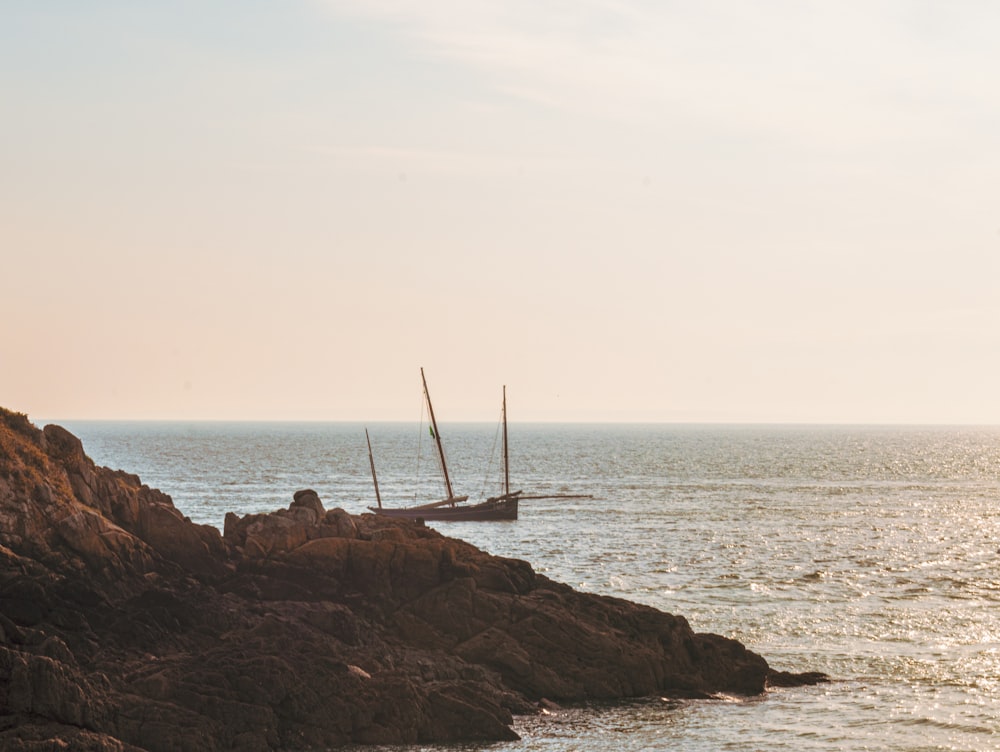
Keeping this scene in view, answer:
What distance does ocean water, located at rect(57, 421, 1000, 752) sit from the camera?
32.7m

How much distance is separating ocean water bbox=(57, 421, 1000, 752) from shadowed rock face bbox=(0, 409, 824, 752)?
184 cm

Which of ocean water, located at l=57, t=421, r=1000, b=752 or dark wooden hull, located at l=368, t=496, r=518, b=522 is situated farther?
dark wooden hull, located at l=368, t=496, r=518, b=522

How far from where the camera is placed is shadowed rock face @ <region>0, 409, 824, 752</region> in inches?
1120

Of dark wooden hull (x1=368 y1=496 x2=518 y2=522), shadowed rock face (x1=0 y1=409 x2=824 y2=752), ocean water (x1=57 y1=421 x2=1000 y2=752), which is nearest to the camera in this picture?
shadowed rock face (x1=0 y1=409 x2=824 y2=752)

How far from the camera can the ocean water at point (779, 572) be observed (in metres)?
32.7

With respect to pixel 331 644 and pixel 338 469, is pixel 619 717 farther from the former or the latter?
pixel 338 469

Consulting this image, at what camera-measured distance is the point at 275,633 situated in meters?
32.0

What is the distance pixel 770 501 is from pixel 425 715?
260ft

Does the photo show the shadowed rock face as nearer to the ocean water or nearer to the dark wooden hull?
the ocean water

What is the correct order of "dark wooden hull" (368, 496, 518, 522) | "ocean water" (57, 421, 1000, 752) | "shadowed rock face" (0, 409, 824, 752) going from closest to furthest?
1. "shadowed rock face" (0, 409, 824, 752)
2. "ocean water" (57, 421, 1000, 752)
3. "dark wooden hull" (368, 496, 518, 522)

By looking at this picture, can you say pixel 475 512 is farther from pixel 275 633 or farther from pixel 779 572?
pixel 275 633

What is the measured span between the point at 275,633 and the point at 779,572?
111 feet

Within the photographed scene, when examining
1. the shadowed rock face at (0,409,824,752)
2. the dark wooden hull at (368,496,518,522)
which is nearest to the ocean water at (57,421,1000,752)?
the shadowed rock face at (0,409,824,752)

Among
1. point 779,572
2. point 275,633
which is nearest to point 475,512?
point 779,572
